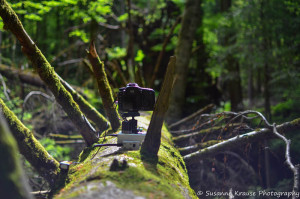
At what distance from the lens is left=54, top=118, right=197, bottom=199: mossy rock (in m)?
1.82

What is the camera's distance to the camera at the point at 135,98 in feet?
9.39

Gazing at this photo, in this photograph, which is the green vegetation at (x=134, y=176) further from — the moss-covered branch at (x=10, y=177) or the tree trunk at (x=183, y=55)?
the tree trunk at (x=183, y=55)

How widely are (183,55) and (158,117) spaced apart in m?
5.86

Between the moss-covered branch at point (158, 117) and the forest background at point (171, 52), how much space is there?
1.88m

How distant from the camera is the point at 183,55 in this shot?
8398mm

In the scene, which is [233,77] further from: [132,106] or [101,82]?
[132,106]

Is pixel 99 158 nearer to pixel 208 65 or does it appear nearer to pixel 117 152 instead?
pixel 117 152

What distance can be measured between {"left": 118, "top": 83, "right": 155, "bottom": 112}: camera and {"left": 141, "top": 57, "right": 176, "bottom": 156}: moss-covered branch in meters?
0.13

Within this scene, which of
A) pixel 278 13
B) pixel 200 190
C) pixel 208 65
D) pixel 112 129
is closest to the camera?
pixel 112 129

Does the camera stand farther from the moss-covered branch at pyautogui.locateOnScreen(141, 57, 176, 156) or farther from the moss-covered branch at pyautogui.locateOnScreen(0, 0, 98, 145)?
the moss-covered branch at pyautogui.locateOnScreen(0, 0, 98, 145)

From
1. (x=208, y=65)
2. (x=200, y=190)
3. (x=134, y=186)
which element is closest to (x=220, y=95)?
(x=208, y=65)

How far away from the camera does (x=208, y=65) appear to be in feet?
34.5

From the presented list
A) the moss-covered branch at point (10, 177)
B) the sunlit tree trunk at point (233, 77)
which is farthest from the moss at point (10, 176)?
the sunlit tree trunk at point (233, 77)

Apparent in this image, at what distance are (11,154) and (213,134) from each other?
4.46 meters
